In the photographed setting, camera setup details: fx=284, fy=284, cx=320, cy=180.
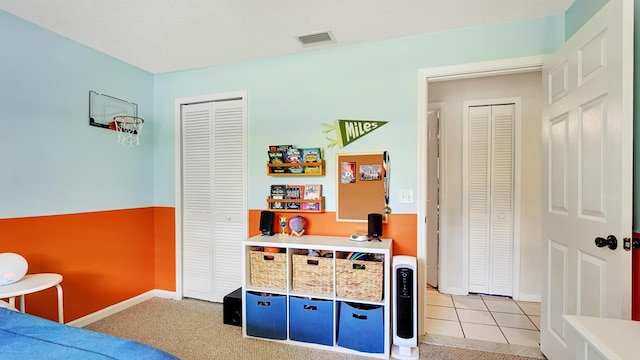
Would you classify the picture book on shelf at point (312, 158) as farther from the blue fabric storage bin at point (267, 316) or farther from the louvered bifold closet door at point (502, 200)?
the louvered bifold closet door at point (502, 200)

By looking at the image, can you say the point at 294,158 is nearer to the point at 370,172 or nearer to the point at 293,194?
the point at 293,194

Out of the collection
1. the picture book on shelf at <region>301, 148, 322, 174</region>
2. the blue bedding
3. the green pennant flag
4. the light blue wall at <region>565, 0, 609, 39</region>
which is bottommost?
the blue bedding

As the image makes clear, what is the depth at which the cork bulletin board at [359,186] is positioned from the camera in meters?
2.40

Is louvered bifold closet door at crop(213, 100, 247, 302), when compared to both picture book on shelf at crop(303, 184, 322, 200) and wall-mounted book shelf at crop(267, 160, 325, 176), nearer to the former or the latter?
wall-mounted book shelf at crop(267, 160, 325, 176)

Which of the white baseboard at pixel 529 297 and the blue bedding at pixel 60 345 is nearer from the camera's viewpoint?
the blue bedding at pixel 60 345

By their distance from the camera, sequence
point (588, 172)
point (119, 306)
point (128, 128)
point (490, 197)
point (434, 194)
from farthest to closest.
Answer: point (434, 194) < point (490, 197) < point (128, 128) < point (119, 306) < point (588, 172)

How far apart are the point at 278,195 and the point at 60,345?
1.76 meters

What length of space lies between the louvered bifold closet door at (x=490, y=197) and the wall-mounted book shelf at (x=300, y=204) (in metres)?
1.81

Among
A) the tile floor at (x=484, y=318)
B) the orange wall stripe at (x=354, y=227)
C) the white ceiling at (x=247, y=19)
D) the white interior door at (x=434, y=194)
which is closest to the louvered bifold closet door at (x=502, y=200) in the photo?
the tile floor at (x=484, y=318)

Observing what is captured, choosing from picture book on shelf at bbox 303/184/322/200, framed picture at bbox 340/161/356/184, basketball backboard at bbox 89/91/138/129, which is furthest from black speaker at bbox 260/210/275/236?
basketball backboard at bbox 89/91/138/129

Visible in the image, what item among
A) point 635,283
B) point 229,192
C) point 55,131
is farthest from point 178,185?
point 635,283

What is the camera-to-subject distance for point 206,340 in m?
2.27

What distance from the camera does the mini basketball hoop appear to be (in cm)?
277

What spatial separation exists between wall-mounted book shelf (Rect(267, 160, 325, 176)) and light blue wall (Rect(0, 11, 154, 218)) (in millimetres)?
1519
